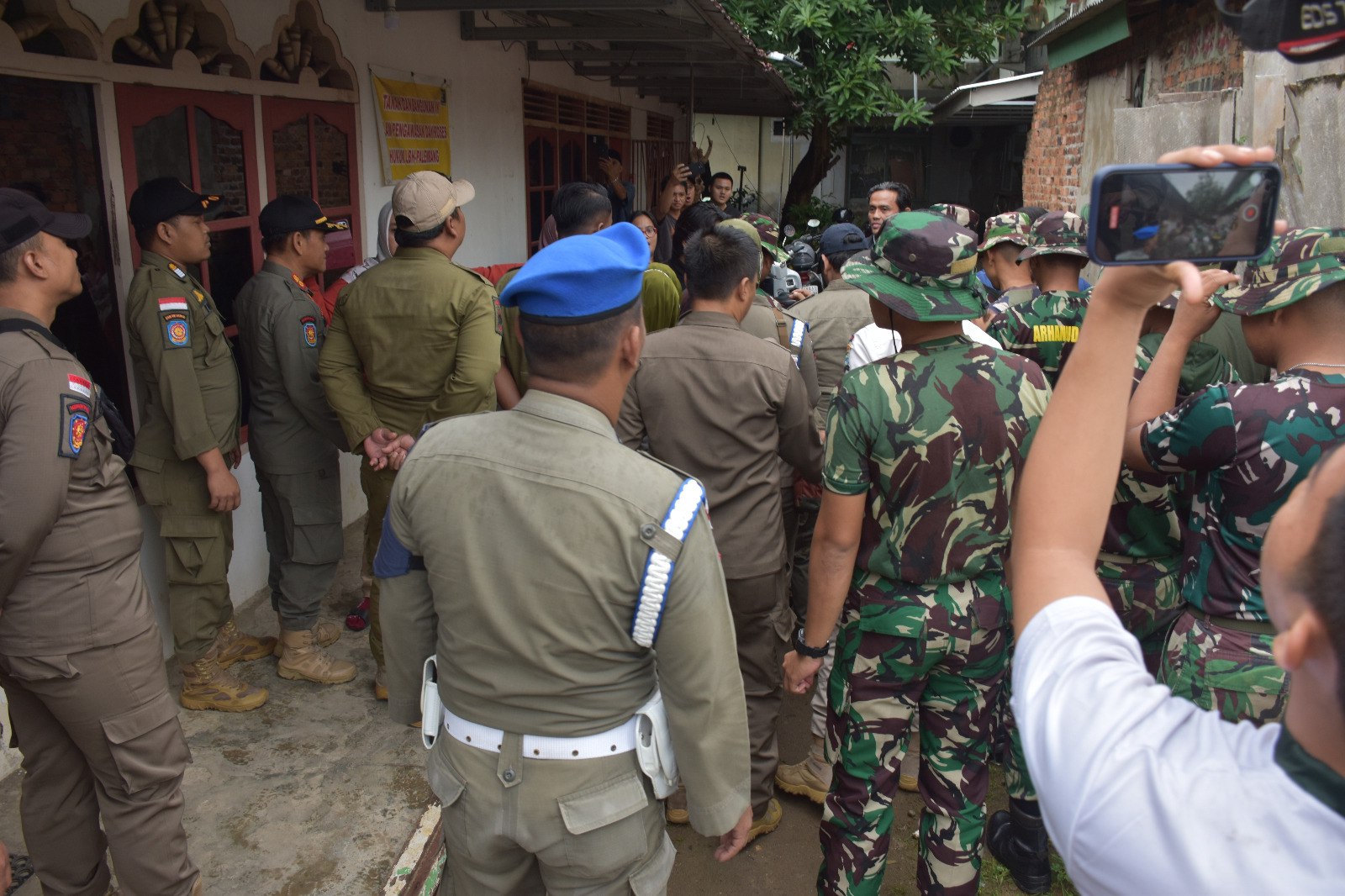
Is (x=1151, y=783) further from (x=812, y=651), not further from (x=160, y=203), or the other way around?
(x=160, y=203)

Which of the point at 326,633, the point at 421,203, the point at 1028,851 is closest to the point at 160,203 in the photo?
the point at 421,203

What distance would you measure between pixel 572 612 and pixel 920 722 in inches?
49.8

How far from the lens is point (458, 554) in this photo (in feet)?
5.32

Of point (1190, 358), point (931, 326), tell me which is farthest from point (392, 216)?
point (1190, 358)

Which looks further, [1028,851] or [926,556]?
[1028,851]

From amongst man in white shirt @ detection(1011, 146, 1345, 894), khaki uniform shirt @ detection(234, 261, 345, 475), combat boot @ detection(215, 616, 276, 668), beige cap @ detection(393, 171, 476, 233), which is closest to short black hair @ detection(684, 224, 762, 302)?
beige cap @ detection(393, 171, 476, 233)

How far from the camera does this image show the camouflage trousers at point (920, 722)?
225 centimetres

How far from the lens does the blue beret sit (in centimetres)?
161

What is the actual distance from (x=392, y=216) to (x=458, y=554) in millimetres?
2144

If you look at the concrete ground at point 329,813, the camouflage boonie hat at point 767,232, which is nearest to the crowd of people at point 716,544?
the concrete ground at point 329,813

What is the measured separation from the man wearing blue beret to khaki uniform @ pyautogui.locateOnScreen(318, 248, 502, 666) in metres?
1.64

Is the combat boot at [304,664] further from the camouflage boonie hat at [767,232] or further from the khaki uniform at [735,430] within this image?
the camouflage boonie hat at [767,232]

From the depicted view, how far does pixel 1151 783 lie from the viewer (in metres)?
0.79

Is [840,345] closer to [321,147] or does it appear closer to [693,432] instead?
[693,432]
